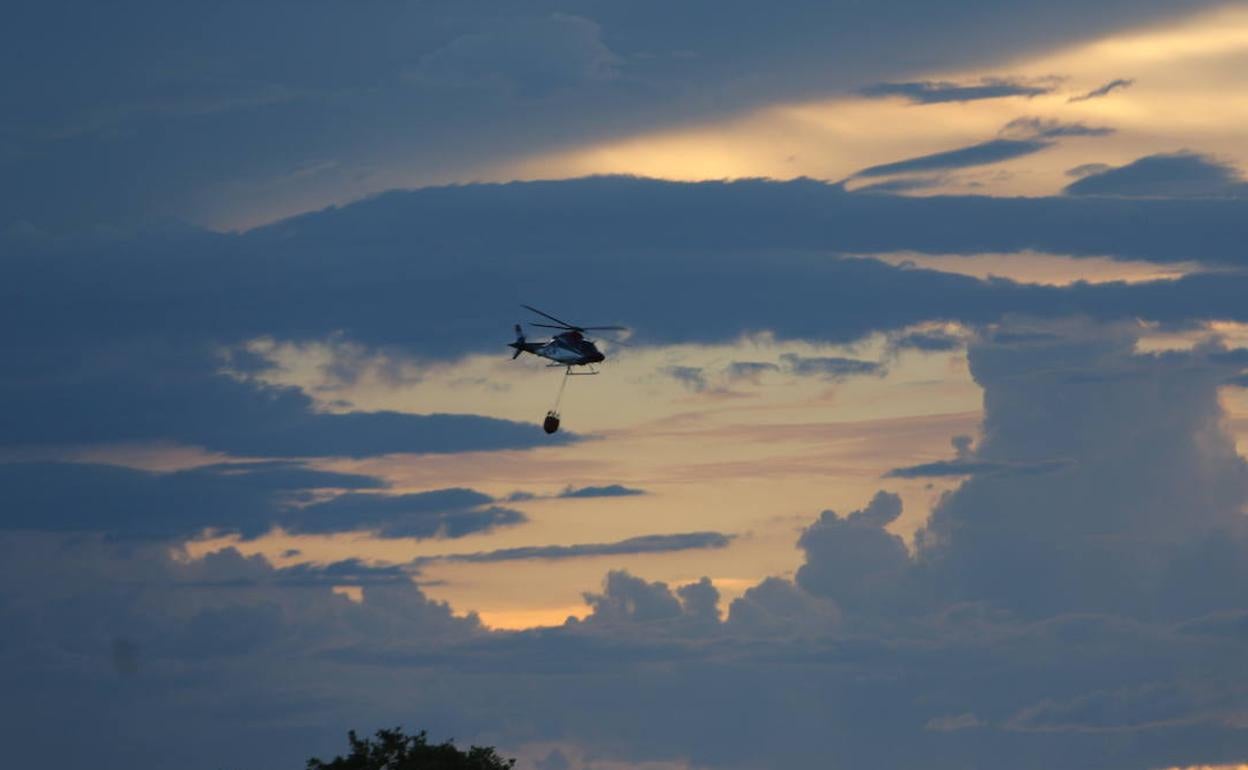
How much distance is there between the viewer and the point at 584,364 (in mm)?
183625

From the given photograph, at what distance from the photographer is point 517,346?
192500 mm

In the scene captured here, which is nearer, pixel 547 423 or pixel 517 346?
pixel 547 423

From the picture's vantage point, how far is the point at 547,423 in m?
174

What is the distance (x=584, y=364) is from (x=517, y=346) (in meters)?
10.4

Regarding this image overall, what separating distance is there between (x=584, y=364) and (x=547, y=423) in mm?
10839

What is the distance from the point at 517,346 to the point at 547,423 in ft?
64.4
